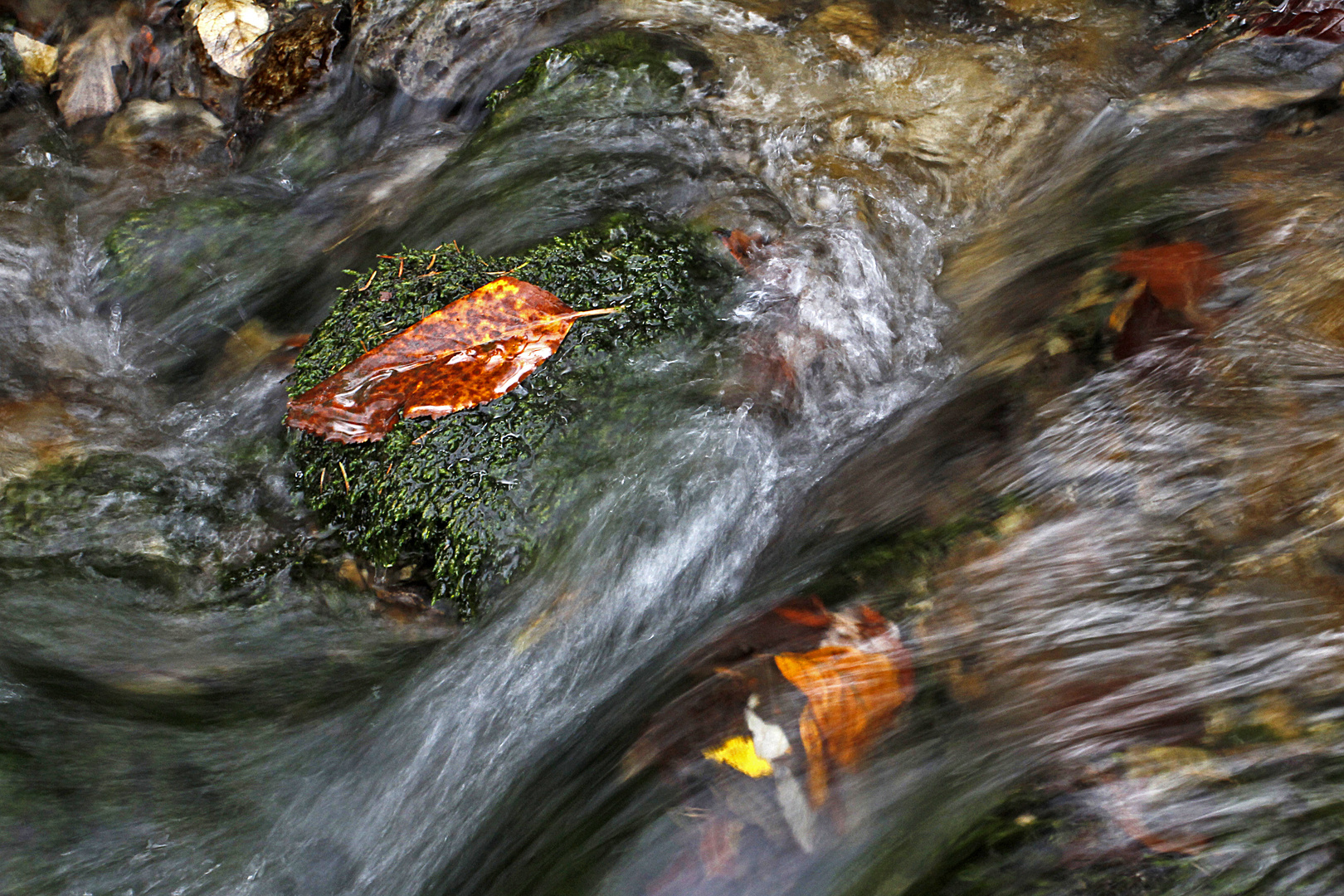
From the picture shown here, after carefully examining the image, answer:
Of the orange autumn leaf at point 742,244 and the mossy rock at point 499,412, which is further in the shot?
the orange autumn leaf at point 742,244

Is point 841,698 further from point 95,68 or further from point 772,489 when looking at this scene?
point 95,68

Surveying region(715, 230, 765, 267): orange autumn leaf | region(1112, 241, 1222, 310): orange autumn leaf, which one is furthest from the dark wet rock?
region(1112, 241, 1222, 310): orange autumn leaf

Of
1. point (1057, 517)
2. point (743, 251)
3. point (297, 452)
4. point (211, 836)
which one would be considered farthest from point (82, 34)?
point (1057, 517)

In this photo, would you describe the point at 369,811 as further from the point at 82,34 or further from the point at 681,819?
the point at 82,34

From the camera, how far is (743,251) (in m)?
3.57

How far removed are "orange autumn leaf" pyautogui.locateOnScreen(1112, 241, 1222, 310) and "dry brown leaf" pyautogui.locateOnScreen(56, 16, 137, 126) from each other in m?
5.45

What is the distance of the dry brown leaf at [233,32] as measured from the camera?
512 cm

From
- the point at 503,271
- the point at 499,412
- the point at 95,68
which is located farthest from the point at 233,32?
the point at 499,412

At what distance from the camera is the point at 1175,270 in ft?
9.31

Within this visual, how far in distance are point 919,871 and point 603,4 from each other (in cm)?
454

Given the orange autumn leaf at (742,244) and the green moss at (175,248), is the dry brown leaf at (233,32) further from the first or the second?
the orange autumn leaf at (742,244)

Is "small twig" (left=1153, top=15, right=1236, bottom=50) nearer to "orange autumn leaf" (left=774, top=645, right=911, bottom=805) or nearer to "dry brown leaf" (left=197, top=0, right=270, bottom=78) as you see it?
"orange autumn leaf" (left=774, top=645, right=911, bottom=805)

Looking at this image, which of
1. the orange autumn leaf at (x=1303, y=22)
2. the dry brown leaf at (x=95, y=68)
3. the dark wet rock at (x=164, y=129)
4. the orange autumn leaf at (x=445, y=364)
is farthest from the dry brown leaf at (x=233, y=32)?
the orange autumn leaf at (x=1303, y=22)

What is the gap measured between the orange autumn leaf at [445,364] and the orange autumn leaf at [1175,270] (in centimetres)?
185
